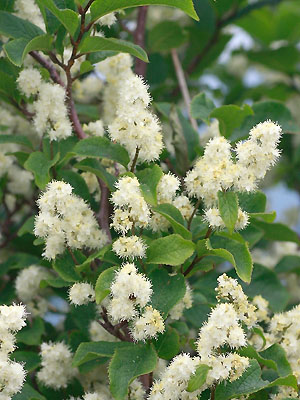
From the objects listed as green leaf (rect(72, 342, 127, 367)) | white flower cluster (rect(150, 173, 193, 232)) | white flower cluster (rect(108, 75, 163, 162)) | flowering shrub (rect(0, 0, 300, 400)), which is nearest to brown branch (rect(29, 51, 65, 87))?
flowering shrub (rect(0, 0, 300, 400))

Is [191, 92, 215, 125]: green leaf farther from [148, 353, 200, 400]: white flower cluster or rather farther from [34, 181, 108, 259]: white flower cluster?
[148, 353, 200, 400]: white flower cluster

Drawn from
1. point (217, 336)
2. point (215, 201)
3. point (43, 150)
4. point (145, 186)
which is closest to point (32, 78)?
point (43, 150)

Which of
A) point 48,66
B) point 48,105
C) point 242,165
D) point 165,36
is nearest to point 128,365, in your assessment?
point 242,165

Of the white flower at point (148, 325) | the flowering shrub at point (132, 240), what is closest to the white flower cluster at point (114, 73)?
the flowering shrub at point (132, 240)

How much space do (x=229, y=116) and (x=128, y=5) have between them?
39cm

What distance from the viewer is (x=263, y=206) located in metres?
1.42

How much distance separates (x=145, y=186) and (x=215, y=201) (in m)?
0.13

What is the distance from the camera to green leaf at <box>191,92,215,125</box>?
1.52 meters

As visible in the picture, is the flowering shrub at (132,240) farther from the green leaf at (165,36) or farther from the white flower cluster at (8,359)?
the green leaf at (165,36)

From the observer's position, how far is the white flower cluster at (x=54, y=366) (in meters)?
1.32

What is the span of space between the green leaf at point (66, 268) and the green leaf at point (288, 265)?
0.75 meters

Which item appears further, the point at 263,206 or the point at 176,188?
the point at 263,206

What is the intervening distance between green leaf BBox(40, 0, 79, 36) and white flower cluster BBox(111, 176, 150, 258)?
0.31 m

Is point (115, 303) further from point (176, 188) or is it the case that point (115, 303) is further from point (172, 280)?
point (176, 188)
